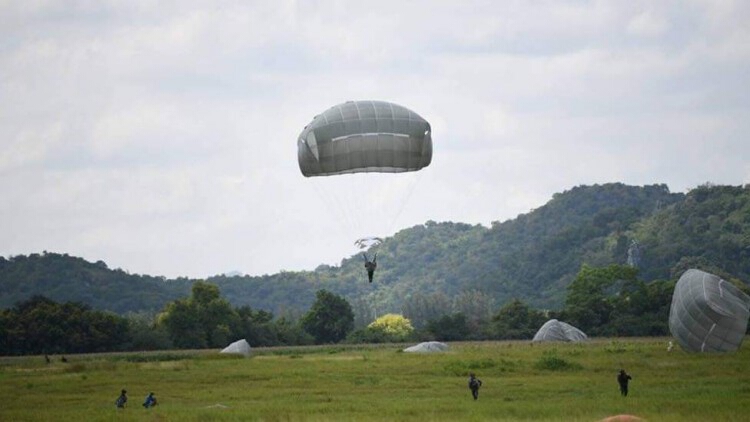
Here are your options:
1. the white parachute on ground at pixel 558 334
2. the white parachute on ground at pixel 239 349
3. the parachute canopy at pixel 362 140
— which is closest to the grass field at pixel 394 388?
the white parachute on ground at pixel 239 349

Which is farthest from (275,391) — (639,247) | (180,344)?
(639,247)

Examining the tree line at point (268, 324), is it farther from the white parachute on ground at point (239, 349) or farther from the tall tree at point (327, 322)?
the white parachute on ground at point (239, 349)

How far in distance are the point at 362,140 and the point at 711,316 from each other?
25526 millimetres

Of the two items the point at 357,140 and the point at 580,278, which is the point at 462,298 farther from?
the point at 357,140

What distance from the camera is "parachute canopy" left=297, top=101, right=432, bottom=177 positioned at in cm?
4644

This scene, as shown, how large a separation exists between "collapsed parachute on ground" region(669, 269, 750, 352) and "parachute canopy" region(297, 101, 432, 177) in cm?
2247

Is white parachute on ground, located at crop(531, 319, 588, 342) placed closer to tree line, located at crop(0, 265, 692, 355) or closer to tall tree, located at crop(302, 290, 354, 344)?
tree line, located at crop(0, 265, 692, 355)

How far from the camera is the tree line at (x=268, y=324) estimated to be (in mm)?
92125

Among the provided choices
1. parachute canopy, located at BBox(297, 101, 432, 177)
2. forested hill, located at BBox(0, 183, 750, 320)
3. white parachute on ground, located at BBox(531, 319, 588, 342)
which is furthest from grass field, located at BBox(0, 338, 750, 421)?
forested hill, located at BBox(0, 183, 750, 320)

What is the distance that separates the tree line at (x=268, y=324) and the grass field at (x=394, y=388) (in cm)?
2184

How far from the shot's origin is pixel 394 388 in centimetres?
4741

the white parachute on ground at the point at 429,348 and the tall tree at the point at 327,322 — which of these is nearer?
the white parachute on ground at the point at 429,348

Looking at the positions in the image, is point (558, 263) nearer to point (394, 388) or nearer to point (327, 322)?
point (327, 322)

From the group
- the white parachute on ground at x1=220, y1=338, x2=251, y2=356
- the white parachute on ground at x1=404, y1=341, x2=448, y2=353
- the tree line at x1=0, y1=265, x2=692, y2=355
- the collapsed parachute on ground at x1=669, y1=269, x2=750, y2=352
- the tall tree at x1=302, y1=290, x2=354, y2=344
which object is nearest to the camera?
the collapsed parachute on ground at x1=669, y1=269, x2=750, y2=352
